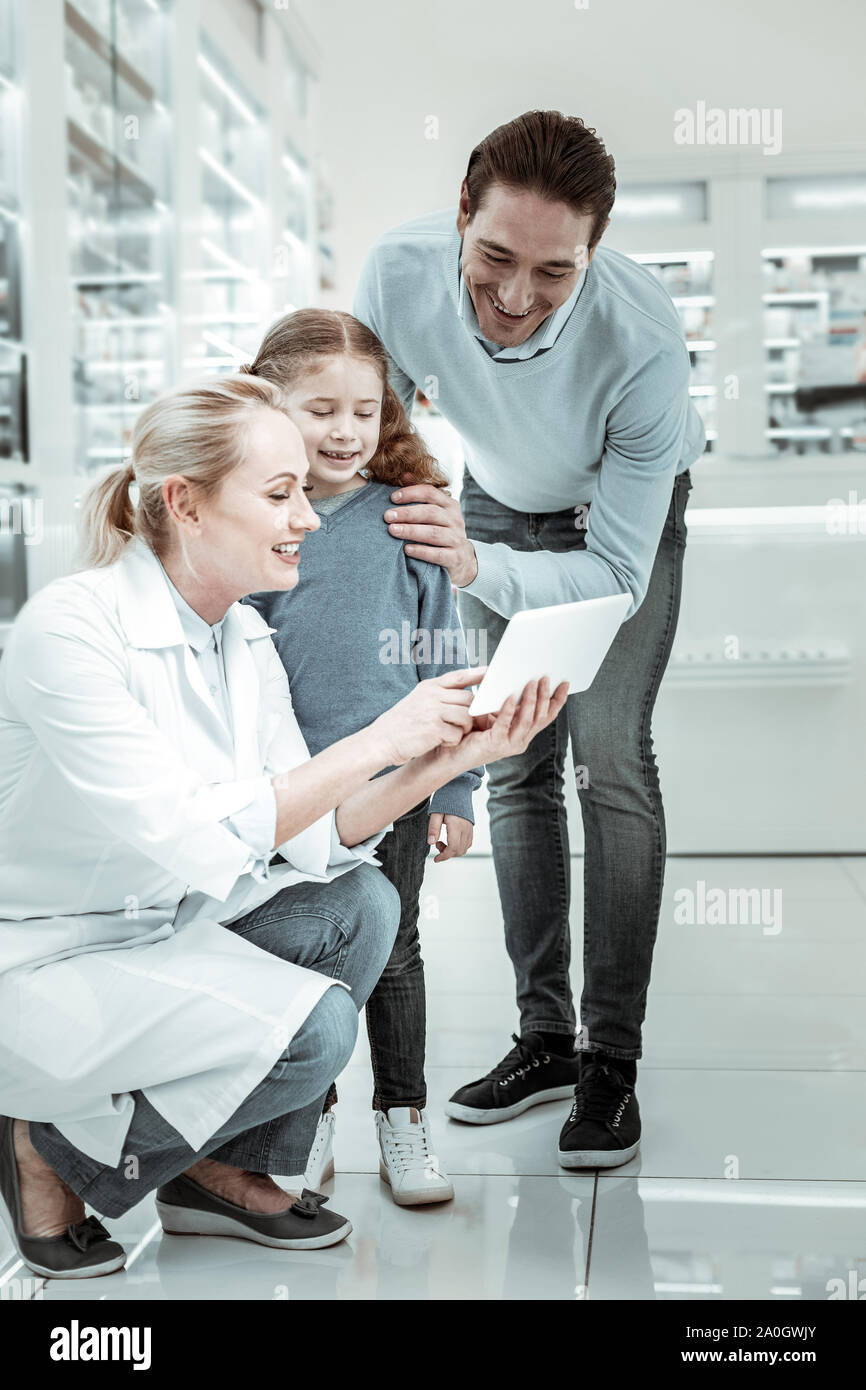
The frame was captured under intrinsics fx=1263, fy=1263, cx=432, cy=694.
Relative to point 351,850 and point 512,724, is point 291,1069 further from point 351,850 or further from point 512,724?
point 512,724

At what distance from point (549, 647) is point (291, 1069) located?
467mm

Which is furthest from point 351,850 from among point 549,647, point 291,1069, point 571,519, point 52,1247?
point 571,519

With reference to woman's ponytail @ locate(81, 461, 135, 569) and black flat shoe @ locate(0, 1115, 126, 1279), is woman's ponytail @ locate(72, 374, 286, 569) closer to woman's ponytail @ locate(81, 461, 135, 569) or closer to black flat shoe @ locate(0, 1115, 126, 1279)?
woman's ponytail @ locate(81, 461, 135, 569)

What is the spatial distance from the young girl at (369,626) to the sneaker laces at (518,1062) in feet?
0.87

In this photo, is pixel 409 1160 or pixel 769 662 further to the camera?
pixel 769 662

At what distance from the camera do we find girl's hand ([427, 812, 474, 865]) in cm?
144

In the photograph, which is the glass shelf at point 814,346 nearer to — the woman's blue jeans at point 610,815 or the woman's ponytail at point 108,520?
the woman's blue jeans at point 610,815

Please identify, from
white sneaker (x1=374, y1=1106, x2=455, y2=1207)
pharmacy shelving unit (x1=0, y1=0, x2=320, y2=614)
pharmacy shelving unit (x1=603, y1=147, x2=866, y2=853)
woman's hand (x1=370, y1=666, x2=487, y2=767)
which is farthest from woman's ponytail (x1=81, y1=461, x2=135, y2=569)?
pharmacy shelving unit (x1=603, y1=147, x2=866, y2=853)

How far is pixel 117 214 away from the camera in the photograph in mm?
4223

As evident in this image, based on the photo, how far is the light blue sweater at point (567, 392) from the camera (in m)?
1.50

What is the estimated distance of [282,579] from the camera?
1.25 metres
